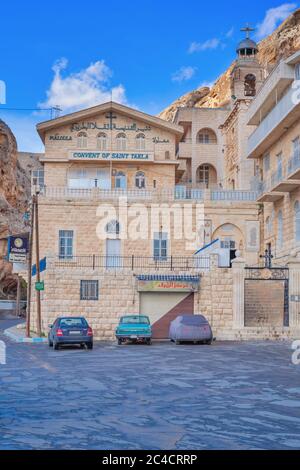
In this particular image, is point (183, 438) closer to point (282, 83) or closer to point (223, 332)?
point (223, 332)

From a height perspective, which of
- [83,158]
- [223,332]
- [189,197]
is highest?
[83,158]

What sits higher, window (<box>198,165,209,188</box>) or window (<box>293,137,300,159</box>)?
window (<box>198,165,209,188</box>)

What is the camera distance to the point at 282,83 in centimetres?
3572

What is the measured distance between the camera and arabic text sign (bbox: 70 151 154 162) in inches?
1768

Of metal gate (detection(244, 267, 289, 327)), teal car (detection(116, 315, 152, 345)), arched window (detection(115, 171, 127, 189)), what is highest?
arched window (detection(115, 171, 127, 189))

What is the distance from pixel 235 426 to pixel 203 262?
23.3m

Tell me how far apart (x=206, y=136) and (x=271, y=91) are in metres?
21.0

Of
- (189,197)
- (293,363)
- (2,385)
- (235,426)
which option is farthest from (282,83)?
(235,426)

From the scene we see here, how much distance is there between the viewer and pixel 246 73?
53375mm

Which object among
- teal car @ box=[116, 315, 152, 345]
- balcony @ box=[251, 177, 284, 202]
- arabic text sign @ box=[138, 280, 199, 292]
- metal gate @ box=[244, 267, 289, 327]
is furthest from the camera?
balcony @ box=[251, 177, 284, 202]

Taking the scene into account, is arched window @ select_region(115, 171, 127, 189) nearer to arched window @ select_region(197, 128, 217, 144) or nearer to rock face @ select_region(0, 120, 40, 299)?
arched window @ select_region(197, 128, 217, 144)

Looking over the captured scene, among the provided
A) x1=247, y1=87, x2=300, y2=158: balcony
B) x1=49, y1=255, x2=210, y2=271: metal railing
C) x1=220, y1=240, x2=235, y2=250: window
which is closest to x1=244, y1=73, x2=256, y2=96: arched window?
x1=247, y1=87, x2=300, y2=158: balcony

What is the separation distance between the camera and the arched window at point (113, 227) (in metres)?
39.9

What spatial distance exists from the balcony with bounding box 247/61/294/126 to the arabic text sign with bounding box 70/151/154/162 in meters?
7.28
